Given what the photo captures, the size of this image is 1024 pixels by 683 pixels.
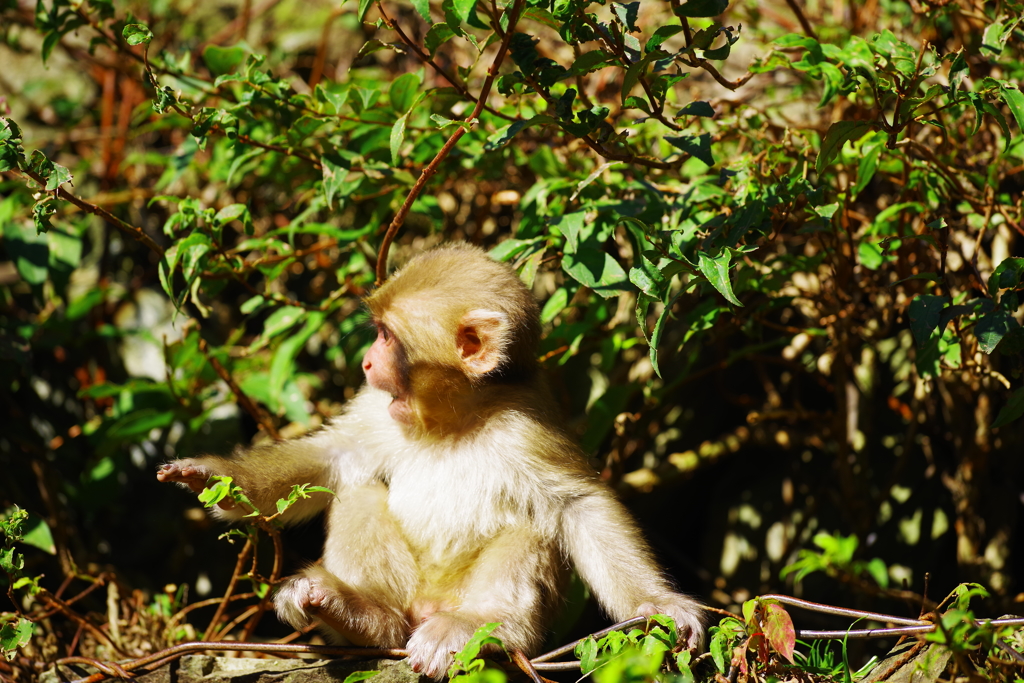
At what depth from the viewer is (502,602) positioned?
2.31 m

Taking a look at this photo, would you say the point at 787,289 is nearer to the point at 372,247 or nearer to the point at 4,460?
the point at 372,247

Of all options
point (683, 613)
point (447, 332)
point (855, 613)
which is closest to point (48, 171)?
point (447, 332)

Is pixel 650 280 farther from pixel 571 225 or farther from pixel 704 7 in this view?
pixel 704 7

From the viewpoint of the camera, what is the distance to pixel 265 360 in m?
3.68

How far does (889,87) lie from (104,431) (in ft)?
10.3

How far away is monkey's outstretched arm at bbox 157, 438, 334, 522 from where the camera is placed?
7.73 ft

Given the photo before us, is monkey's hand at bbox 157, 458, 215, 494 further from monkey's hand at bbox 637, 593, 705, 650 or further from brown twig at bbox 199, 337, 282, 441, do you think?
monkey's hand at bbox 637, 593, 705, 650

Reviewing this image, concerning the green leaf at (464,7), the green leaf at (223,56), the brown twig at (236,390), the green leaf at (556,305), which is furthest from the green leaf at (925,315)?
the green leaf at (223,56)

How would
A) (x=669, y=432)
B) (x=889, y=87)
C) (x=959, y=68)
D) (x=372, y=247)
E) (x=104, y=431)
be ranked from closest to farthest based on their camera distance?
1. (x=959, y=68)
2. (x=889, y=87)
3. (x=372, y=247)
4. (x=104, y=431)
5. (x=669, y=432)

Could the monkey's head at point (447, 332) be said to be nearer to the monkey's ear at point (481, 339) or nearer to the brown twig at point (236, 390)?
the monkey's ear at point (481, 339)

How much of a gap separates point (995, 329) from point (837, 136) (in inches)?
25.5

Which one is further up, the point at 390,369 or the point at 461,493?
the point at 390,369

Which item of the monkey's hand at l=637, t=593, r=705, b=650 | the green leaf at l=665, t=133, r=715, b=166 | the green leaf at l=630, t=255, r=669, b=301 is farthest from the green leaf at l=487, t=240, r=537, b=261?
the monkey's hand at l=637, t=593, r=705, b=650

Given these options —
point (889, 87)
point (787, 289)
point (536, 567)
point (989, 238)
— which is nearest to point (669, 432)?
point (787, 289)
